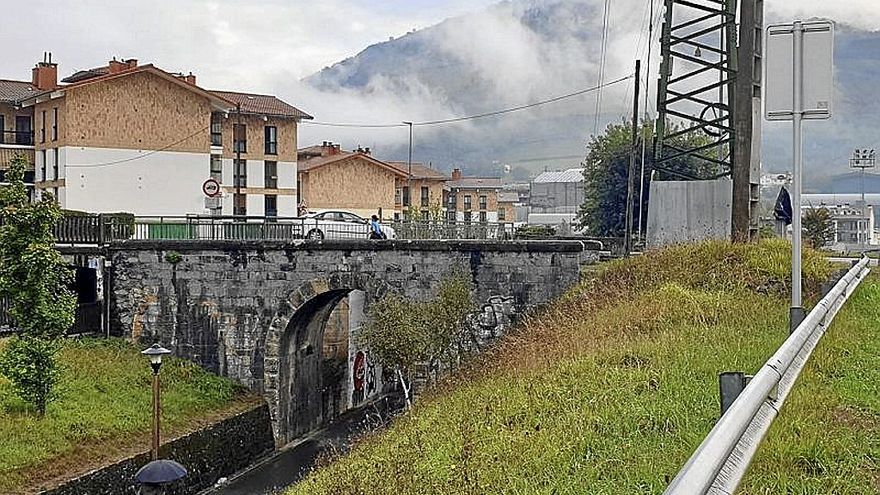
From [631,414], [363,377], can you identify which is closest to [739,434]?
[631,414]

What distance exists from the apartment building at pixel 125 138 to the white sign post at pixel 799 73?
35750 millimetres

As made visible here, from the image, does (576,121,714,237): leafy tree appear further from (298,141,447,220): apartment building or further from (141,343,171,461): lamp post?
(141,343,171,461): lamp post

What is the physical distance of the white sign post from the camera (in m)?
9.04

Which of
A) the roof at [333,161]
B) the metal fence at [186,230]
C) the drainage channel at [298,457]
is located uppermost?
the roof at [333,161]

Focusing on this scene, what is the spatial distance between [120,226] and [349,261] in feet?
24.8

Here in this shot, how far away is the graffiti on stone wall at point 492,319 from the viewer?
77.5 ft

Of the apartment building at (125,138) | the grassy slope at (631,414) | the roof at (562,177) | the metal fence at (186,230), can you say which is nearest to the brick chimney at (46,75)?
the apartment building at (125,138)

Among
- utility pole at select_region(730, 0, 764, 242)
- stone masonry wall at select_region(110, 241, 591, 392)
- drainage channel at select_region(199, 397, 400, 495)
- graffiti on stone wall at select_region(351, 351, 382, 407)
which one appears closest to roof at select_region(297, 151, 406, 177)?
graffiti on stone wall at select_region(351, 351, 382, 407)

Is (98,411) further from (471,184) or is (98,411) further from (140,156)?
(471,184)

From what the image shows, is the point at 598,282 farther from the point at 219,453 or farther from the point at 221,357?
the point at 221,357

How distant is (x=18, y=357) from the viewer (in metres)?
20.3

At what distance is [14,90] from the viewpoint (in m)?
A: 49.2

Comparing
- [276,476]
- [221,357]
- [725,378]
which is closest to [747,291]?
[725,378]

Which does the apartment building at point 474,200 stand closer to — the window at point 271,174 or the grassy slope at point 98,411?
the window at point 271,174
